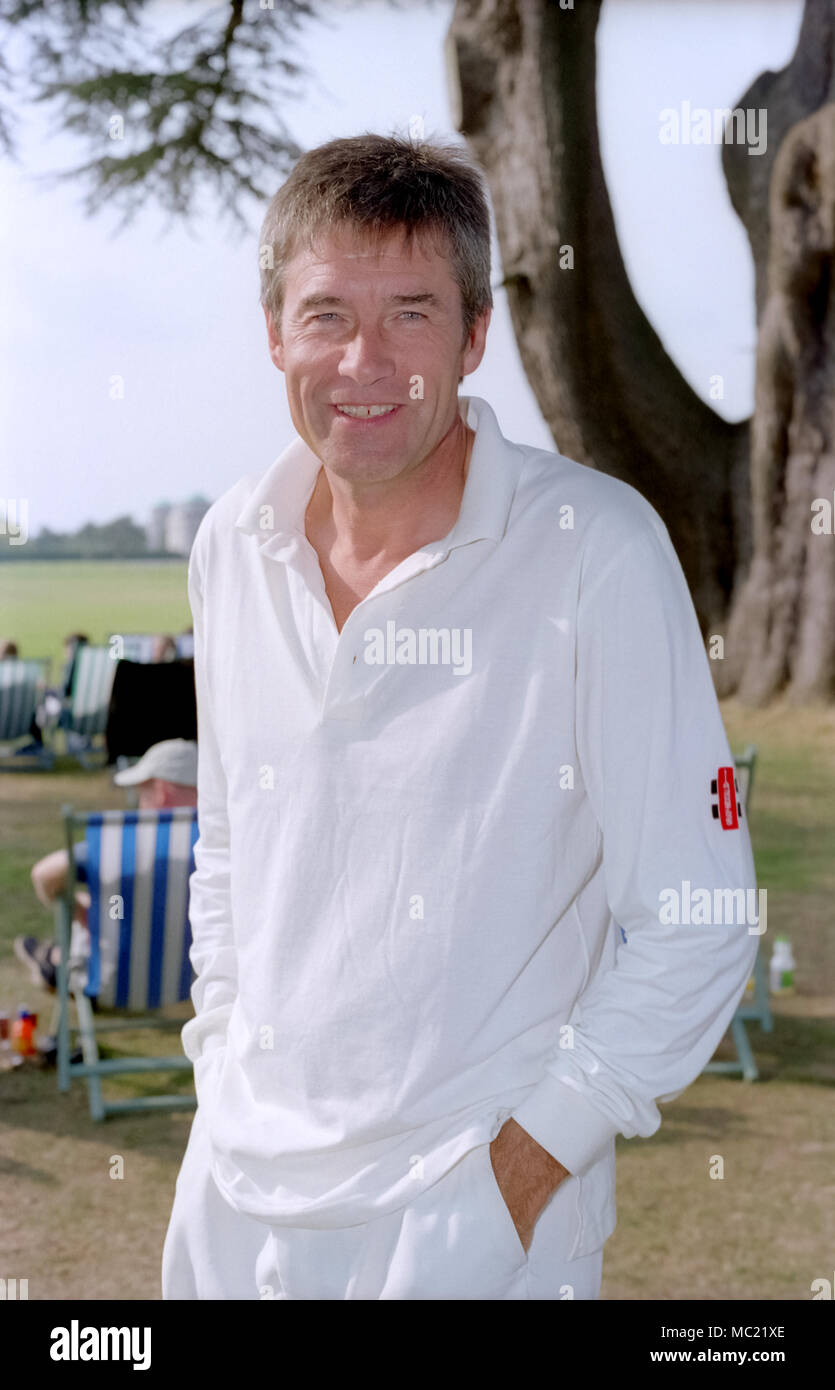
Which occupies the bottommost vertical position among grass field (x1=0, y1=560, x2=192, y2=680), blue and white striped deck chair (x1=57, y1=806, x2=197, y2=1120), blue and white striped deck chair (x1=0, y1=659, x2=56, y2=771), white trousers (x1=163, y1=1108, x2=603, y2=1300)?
grass field (x1=0, y1=560, x2=192, y2=680)

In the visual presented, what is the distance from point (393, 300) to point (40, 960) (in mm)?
3714

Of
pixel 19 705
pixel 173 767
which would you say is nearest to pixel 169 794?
pixel 173 767

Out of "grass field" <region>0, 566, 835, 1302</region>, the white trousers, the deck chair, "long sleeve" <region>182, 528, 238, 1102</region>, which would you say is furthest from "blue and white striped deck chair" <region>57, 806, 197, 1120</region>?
the white trousers

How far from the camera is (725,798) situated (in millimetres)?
1320

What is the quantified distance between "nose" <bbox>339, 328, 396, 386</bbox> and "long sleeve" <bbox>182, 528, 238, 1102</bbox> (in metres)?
0.29

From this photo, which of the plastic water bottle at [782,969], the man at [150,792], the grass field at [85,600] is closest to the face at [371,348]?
the man at [150,792]

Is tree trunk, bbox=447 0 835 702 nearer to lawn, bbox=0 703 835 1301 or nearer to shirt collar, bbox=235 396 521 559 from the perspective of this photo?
lawn, bbox=0 703 835 1301

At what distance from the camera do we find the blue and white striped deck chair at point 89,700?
990 centimetres

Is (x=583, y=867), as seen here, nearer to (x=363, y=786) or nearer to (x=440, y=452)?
(x=363, y=786)

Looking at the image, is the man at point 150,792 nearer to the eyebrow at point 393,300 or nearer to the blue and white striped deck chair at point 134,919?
the blue and white striped deck chair at point 134,919

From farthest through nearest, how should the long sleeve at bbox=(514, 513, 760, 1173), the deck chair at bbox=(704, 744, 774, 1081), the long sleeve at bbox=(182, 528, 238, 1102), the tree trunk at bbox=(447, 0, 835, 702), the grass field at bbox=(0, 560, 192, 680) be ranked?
the grass field at bbox=(0, 560, 192, 680)
the tree trunk at bbox=(447, 0, 835, 702)
the deck chair at bbox=(704, 744, 774, 1081)
the long sleeve at bbox=(182, 528, 238, 1102)
the long sleeve at bbox=(514, 513, 760, 1173)

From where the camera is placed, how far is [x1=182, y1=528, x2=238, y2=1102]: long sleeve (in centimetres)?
158
